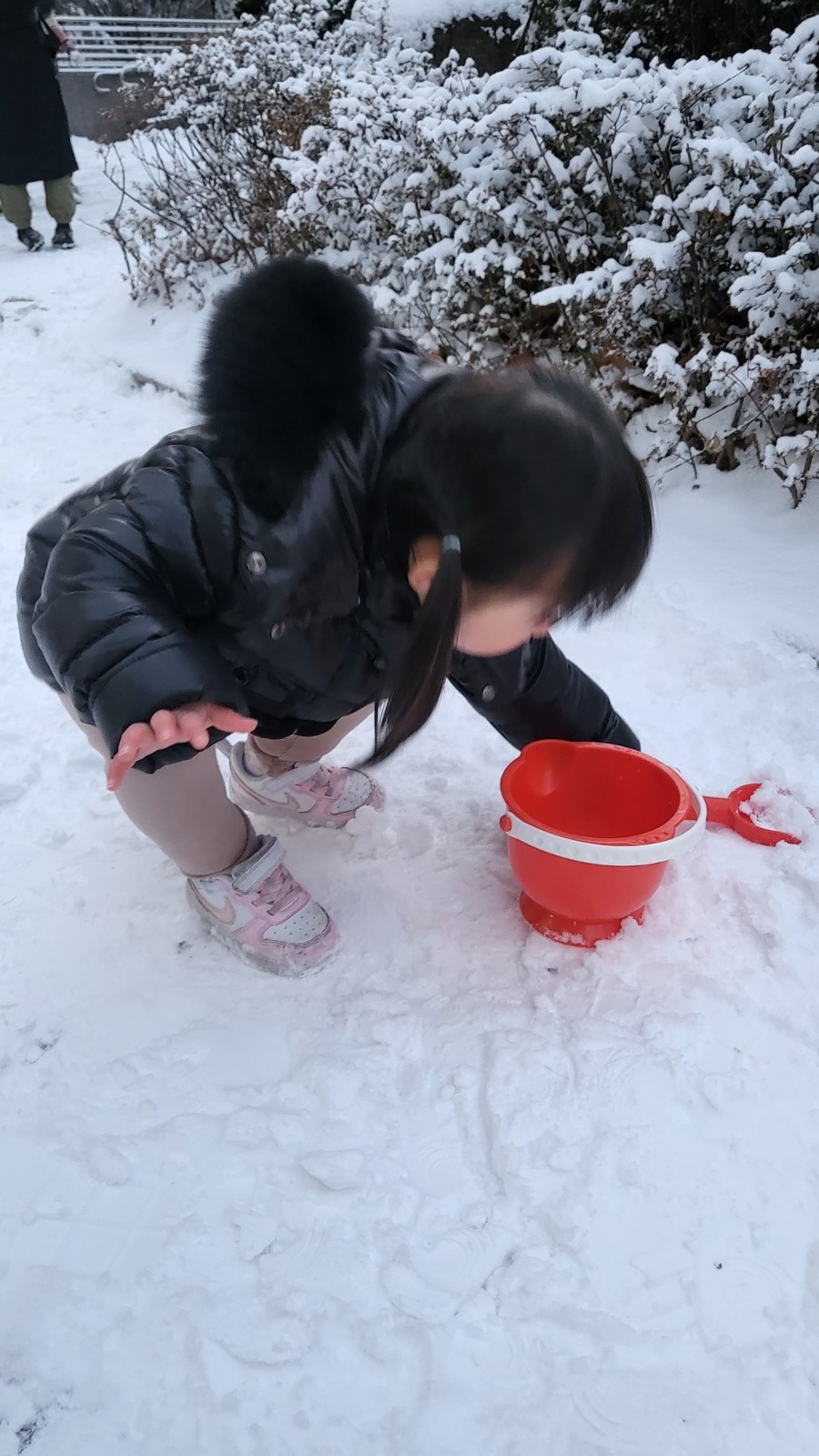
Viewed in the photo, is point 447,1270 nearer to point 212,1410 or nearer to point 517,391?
point 212,1410

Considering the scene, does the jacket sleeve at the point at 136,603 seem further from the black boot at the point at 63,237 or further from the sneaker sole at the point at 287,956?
the black boot at the point at 63,237

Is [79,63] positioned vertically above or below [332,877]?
above

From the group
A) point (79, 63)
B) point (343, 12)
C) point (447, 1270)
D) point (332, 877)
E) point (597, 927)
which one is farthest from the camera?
point (79, 63)

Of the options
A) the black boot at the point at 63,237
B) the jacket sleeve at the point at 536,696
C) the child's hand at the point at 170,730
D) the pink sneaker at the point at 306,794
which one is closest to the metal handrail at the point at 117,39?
the black boot at the point at 63,237

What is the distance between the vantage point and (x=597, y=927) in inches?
55.5

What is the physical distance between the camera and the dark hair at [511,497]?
35.7 inches

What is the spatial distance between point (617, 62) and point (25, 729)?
242 cm

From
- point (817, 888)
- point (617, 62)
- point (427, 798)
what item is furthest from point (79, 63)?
point (817, 888)

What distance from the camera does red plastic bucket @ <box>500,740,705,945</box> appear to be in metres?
1.23

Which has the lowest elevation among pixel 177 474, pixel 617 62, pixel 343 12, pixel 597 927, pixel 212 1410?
pixel 212 1410

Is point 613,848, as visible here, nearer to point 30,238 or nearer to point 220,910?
point 220,910

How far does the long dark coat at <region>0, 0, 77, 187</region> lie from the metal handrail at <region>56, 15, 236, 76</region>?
283 centimetres

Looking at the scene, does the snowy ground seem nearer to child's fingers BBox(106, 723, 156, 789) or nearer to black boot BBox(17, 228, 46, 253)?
child's fingers BBox(106, 723, 156, 789)

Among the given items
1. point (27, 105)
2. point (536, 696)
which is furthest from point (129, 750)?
point (27, 105)
